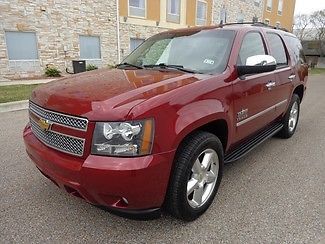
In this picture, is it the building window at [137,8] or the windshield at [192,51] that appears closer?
the windshield at [192,51]

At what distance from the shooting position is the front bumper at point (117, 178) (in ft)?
7.09

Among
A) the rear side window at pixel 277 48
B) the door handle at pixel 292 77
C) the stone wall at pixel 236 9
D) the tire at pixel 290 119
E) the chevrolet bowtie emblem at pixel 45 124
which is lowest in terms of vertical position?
the tire at pixel 290 119

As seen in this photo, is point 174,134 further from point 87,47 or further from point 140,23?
point 140,23

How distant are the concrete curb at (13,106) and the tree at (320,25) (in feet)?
134

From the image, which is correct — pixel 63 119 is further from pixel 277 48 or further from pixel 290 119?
pixel 290 119

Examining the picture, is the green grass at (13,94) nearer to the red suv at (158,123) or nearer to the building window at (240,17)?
the red suv at (158,123)

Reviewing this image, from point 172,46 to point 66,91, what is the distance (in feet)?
5.27

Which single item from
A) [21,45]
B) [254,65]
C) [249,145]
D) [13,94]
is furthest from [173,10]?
[254,65]

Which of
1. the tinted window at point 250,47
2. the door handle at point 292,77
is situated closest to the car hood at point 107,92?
the tinted window at point 250,47

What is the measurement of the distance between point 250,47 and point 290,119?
85.7 inches

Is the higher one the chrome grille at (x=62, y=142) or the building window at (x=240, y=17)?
the building window at (x=240, y=17)

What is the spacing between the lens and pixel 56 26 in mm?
14742

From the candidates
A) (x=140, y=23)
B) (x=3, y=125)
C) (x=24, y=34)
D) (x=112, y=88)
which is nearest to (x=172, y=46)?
(x=112, y=88)

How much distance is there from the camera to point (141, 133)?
220 centimetres
